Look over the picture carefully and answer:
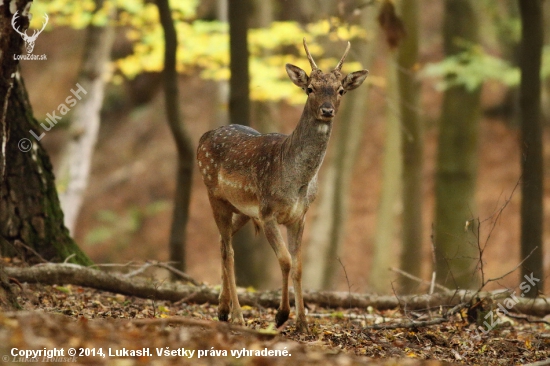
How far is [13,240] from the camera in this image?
326 inches

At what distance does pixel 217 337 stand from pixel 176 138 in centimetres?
676

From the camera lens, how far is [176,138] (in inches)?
453

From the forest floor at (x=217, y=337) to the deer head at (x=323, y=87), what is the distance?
2153 mm

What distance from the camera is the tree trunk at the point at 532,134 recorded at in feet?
31.9

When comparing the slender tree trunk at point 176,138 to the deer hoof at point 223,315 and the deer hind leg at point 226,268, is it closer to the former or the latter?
the deer hind leg at point 226,268

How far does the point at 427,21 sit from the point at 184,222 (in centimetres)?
2331

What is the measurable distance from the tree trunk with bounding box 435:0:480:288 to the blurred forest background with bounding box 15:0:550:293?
31 millimetres

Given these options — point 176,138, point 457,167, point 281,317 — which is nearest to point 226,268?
point 281,317

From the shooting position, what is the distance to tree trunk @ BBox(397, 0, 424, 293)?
50.4ft

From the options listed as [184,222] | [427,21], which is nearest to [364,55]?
[184,222]

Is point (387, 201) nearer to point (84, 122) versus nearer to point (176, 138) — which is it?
point (176, 138)

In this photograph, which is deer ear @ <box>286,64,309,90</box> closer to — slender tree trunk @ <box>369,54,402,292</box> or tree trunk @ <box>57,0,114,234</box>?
tree trunk @ <box>57,0,114,234</box>

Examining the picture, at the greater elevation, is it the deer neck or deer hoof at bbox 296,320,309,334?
the deer neck

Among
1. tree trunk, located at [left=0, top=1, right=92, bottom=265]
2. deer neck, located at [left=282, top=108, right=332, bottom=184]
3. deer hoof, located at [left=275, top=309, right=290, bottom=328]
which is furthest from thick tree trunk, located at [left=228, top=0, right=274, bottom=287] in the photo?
deer hoof, located at [left=275, top=309, right=290, bottom=328]
